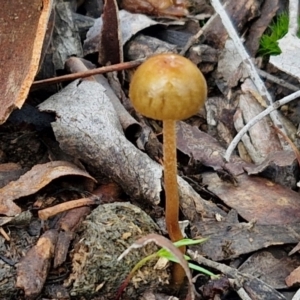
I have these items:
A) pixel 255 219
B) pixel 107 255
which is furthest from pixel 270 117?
pixel 107 255

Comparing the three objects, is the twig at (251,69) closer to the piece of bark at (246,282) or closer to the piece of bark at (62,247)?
the piece of bark at (246,282)

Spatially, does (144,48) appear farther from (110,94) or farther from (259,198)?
(259,198)

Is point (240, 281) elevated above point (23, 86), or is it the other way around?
point (23, 86)

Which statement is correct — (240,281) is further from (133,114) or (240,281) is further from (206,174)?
(133,114)

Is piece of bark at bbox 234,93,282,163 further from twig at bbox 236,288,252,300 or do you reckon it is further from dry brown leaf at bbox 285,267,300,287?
twig at bbox 236,288,252,300

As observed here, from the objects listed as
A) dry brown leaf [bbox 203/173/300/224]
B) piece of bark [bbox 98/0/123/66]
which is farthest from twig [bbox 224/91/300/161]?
piece of bark [bbox 98/0/123/66]

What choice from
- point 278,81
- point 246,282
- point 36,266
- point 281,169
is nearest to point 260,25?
point 278,81
